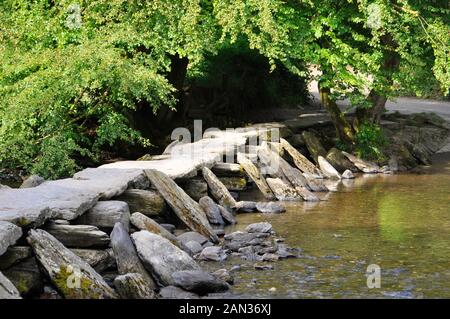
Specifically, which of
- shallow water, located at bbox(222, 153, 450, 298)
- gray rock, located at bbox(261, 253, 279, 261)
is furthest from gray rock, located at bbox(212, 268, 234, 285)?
gray rock, located at bbox(261, 253, 279, 261)

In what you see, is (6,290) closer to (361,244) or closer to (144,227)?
(144,227)

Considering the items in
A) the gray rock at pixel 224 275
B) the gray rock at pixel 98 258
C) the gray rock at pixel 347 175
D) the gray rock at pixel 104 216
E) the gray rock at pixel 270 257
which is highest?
the gray rock at pixel 104 216

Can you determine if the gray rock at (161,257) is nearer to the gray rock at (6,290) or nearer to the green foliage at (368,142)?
the gray rock at (6,290)

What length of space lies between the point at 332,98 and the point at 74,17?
19.3 feet

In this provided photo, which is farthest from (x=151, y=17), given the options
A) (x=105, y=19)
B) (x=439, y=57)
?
(x=439, y=57)

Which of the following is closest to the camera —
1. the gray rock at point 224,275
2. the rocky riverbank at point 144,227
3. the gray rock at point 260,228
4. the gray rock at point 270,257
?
the rocky riverbank at point 144,227

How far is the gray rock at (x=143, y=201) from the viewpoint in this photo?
11.5m

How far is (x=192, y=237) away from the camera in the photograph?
36.2ft

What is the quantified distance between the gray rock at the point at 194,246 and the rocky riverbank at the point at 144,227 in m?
0.02

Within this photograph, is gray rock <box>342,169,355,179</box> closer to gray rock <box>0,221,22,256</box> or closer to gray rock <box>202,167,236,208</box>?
gray rock <box>202,167,236,208</box>

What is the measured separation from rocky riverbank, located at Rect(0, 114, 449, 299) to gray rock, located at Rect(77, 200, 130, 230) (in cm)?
1

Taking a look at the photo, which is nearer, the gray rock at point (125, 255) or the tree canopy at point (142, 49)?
the gray rock at point (125, 255)

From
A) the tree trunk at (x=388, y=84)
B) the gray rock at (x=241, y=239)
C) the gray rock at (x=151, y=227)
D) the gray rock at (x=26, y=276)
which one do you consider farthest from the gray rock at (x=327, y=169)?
the gray rock at (x=26, y=276)
